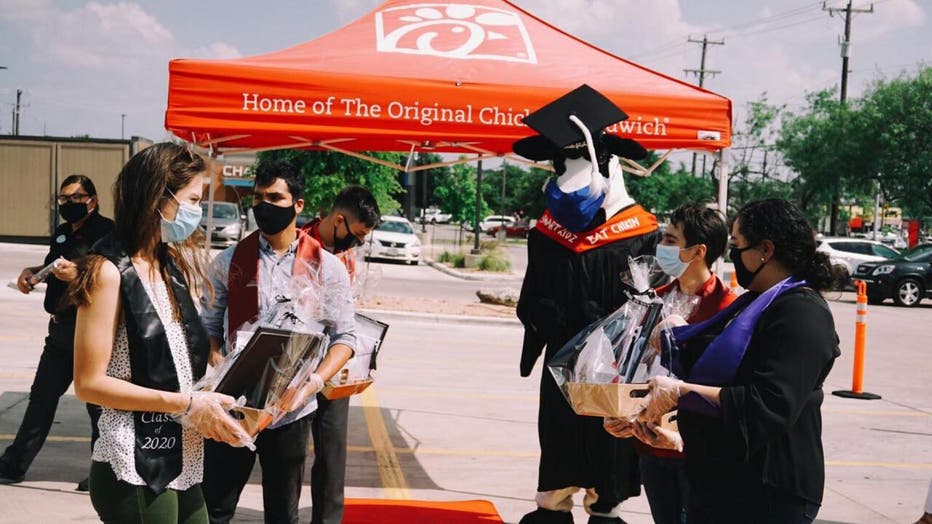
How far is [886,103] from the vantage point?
34750 millimetres

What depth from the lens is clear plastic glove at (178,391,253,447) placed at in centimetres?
262

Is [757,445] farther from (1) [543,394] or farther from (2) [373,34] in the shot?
(2) [373,34]

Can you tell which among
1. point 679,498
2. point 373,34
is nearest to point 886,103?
point 373,34

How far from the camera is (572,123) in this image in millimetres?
4961

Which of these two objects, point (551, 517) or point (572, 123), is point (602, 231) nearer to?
point (572, 123)

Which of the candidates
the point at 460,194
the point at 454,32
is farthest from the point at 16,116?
the point at 454,32

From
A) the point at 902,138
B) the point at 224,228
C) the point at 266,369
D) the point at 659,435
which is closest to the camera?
the point at 266,369

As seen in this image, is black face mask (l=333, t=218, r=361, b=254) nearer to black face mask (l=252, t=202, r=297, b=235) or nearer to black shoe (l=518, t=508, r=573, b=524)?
black face mask (l=252, t=202, r=297, b=235)

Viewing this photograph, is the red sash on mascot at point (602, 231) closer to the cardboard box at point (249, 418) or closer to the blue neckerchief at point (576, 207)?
the blue neckerchief at point (576, 207)

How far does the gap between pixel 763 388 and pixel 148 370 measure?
180 centimetres

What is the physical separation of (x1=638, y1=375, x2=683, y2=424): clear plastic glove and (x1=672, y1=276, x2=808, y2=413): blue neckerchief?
36mm

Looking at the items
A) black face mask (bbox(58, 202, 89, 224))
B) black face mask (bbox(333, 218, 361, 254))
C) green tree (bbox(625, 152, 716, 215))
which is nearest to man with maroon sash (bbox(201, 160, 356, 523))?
black face mask (bbox(333, 218, 361, 254))

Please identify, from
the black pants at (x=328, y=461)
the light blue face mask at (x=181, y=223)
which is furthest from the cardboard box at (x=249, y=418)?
the black pants at (x=328, y=461)

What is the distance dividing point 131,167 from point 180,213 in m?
0.19
